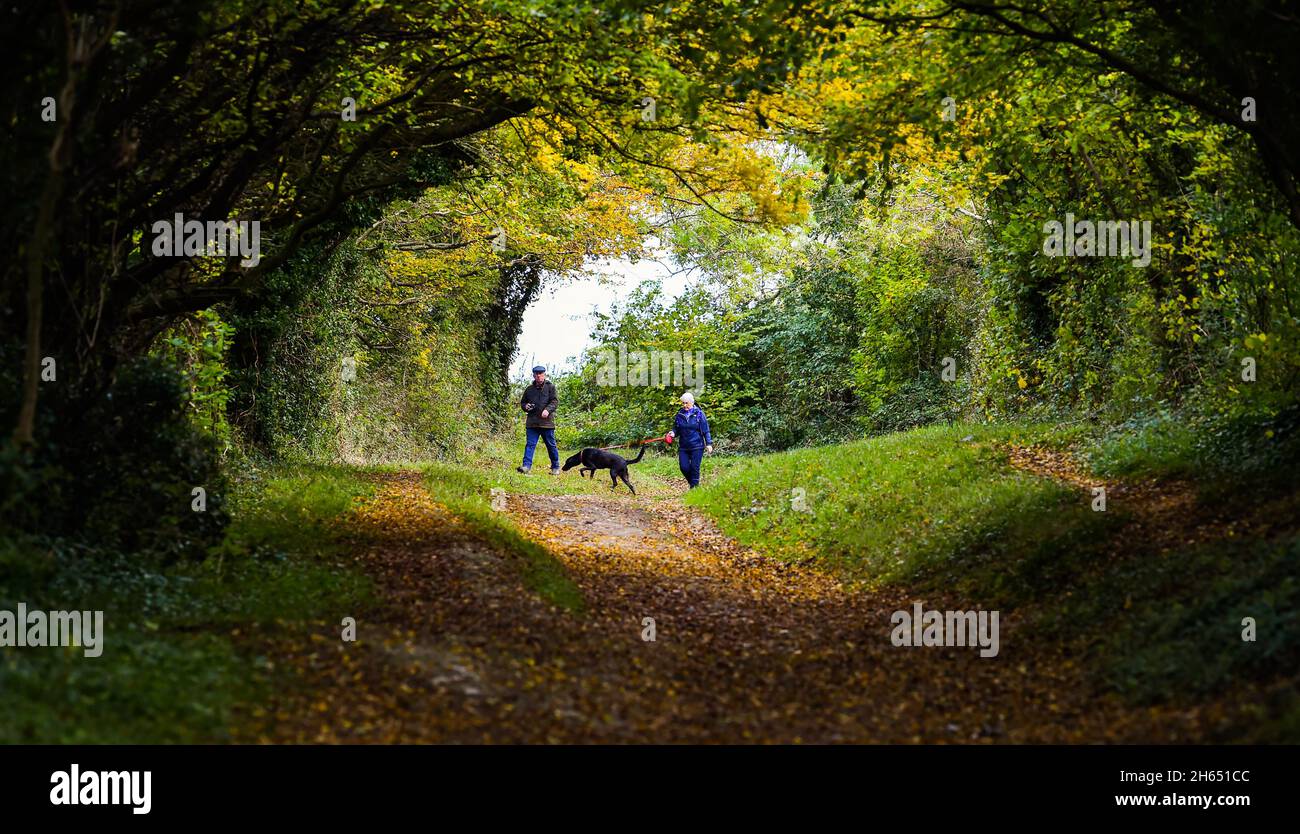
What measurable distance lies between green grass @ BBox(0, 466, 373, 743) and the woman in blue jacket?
10.5 meters

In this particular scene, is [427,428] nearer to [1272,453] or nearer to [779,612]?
[779,612]

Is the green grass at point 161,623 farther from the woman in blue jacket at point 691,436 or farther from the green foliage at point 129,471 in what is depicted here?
the woman in blue jacket at point 691,436

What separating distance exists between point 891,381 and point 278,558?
20.5m

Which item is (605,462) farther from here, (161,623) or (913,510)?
(161,623)

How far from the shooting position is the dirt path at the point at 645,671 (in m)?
6.21

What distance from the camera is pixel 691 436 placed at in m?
21.0

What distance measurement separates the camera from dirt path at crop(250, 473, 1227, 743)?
20.4 ft

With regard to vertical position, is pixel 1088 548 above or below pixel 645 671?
above

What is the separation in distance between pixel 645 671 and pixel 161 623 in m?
3.50

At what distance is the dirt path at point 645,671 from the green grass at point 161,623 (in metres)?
0.37

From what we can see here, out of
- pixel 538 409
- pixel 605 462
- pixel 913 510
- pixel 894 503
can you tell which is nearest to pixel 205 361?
pixel 538 409

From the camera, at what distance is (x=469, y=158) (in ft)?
55.7

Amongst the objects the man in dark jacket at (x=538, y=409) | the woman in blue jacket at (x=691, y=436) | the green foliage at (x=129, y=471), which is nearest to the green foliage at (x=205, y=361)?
the green foliage at (x=129, y=471)
